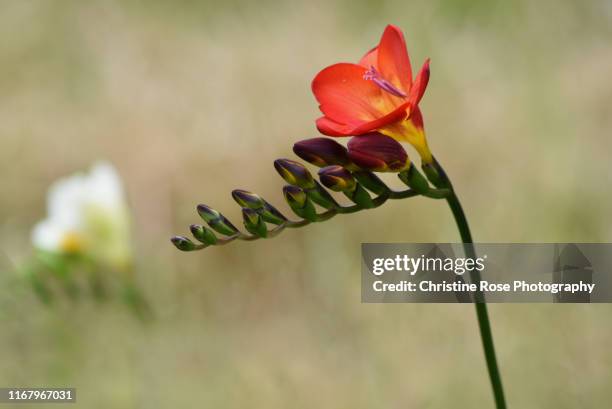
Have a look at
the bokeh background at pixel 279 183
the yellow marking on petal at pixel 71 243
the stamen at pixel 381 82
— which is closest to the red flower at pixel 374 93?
the stamen at pixel 381 82

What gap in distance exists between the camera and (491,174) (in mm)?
1815

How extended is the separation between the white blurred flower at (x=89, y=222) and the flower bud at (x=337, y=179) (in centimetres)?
87

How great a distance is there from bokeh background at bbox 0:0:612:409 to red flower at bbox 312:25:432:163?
0.77 metres

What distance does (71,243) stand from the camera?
50.8 inches

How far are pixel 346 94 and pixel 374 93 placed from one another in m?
0.02

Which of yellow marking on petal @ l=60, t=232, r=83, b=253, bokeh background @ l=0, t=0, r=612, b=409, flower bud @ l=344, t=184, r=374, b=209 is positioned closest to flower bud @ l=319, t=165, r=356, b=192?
flower bud @ l=344, t=184, r=374, b=209

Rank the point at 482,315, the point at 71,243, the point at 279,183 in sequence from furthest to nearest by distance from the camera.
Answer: the point at 279,183 < the point at 71,243 < the point at 482,315

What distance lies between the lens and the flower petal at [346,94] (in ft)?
1.44

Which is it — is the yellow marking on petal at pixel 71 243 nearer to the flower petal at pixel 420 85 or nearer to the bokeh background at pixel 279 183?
the bokeh background at pixel 279 183

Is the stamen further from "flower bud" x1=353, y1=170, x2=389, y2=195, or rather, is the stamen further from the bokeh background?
the bokeh background

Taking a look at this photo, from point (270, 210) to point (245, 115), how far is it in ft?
5.48

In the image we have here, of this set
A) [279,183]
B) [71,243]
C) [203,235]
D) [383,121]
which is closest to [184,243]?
[203,235]

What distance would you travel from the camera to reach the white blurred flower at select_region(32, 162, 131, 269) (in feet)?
4.20

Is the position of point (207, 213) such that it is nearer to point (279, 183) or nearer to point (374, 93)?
point (374, 93)
